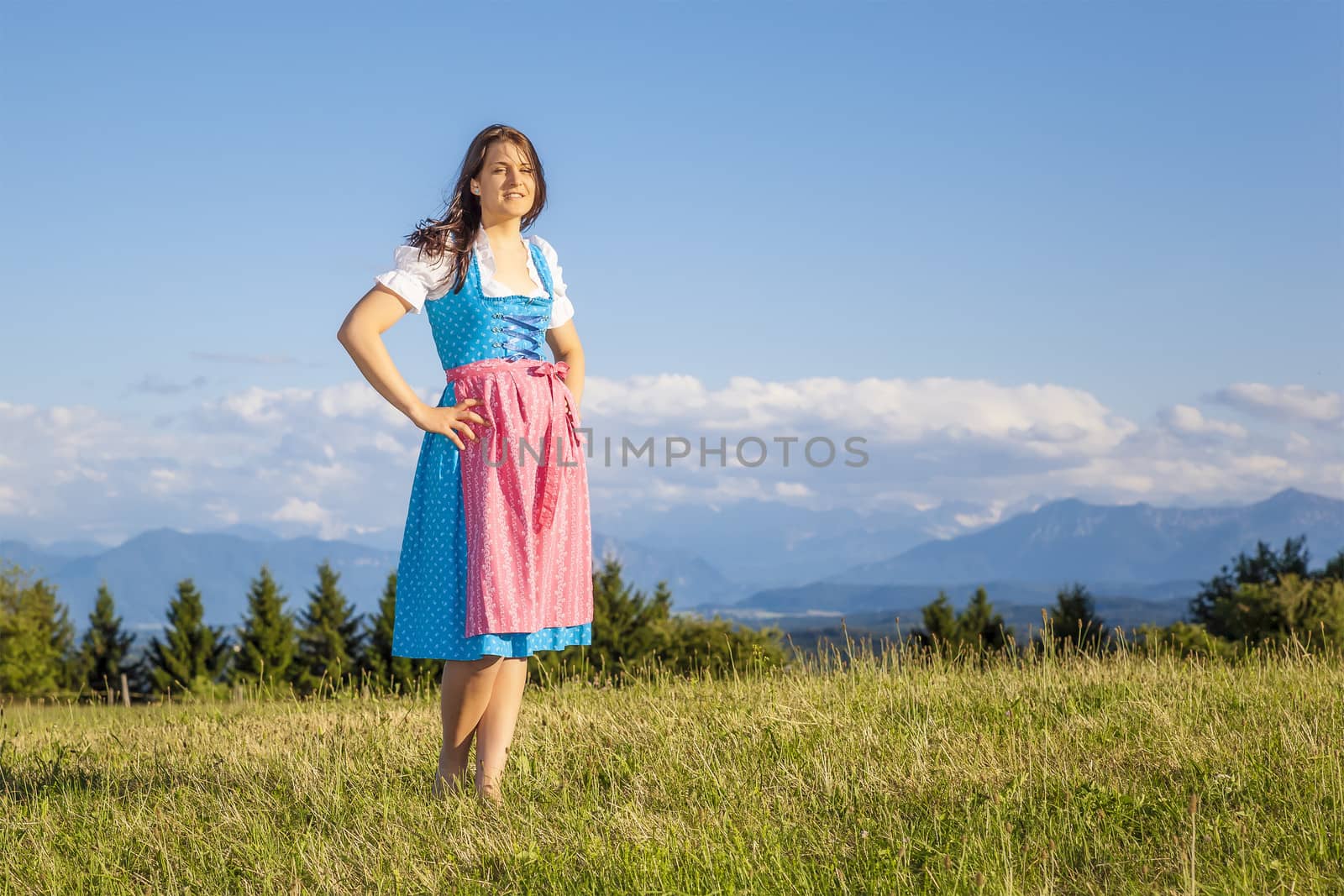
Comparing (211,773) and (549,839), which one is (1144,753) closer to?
(549,839)

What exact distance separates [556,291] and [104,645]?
236 feet

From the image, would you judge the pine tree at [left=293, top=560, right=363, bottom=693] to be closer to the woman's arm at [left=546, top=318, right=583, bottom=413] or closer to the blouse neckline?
the woman's arm at [left=546, top=318, right=583, bottom=413]

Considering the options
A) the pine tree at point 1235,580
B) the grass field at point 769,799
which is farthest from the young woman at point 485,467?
the pine tree at point 1235,580

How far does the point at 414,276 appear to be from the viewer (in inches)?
187

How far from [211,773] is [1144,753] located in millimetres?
4493

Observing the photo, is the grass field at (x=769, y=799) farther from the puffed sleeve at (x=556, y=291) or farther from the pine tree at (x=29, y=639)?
the pine tree at (x=29, y=639)

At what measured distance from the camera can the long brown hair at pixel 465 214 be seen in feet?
15.8

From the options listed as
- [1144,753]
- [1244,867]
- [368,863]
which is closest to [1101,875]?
[1244,867]

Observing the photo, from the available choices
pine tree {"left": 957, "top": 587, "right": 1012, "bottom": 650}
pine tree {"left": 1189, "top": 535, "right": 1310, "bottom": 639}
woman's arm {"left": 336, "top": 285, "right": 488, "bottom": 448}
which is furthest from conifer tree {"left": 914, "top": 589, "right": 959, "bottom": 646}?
woman's arm {"left": 336, "top": 285, "right": 488, "bottom": 448}

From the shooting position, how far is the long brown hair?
190 inches

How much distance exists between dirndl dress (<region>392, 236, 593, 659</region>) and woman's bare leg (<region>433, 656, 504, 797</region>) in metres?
0.14

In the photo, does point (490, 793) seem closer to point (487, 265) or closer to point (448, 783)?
point (448, 783)

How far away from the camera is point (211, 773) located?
5.77 m

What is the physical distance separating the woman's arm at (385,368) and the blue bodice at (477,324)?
0.23 meters
